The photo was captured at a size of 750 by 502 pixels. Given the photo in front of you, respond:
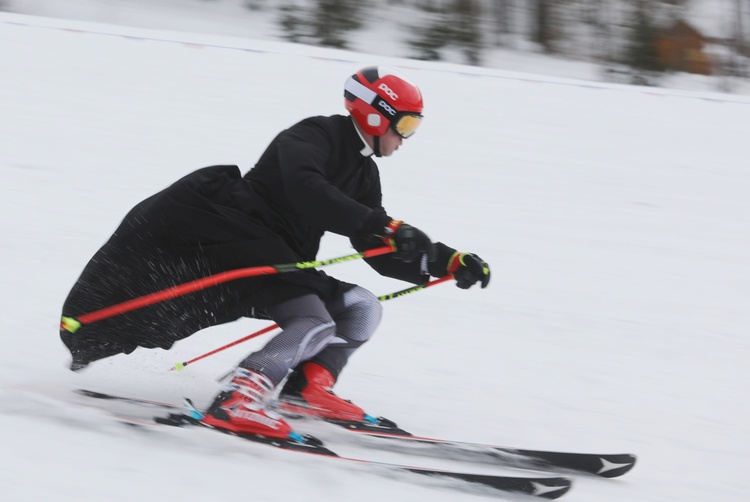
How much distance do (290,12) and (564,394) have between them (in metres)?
12.5

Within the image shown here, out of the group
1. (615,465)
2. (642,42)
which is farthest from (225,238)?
(642,42)

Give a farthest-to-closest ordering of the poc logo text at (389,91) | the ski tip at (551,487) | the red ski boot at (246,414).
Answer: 1. the poc logo text at (389,91)
2. the red ski boot at (246,414)
3. the ski tip at (551,487)

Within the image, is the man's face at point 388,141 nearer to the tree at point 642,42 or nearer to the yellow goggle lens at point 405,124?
the yellow goggle lens at point 405,124

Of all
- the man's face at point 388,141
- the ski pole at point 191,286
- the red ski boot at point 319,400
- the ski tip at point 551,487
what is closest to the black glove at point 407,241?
the ski pole at point 191,286

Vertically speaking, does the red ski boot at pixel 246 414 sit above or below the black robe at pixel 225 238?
below

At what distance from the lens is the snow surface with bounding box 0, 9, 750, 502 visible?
327cm

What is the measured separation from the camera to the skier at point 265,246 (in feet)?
11.3

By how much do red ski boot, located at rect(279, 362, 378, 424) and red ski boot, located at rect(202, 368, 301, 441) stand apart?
43 cm

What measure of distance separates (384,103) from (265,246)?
742 millimetres

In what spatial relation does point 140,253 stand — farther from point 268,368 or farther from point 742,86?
point 742,86

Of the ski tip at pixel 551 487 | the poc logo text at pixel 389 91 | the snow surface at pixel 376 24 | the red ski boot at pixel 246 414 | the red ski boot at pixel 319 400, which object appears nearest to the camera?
the ski tip at pixel 551 487

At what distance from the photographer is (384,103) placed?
360 centimetres

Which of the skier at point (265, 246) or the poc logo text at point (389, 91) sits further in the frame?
the poc logo text at point (389, 91)

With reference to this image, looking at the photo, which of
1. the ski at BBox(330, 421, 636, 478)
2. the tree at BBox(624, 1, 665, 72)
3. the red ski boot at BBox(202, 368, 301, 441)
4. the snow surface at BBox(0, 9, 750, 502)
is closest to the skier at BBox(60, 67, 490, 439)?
the red ski boot at BBox(202, 368, 301, 441)
